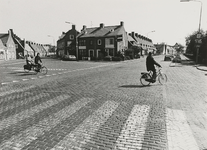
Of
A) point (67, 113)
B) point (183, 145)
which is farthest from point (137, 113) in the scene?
point (67, 113)

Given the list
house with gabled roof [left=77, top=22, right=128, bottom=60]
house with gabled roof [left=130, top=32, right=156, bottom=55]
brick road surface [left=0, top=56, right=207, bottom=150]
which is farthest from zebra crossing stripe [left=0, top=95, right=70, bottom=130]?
house with gabled roof [left=130, top=32, right=156, bottom=55]

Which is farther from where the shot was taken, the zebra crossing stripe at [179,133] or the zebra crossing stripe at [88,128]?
the zebra crossing stripe at [88,128]

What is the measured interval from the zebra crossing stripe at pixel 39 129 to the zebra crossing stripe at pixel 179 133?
3069 millimetres

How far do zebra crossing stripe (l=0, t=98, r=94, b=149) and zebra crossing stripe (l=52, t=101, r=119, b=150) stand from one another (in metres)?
0.74

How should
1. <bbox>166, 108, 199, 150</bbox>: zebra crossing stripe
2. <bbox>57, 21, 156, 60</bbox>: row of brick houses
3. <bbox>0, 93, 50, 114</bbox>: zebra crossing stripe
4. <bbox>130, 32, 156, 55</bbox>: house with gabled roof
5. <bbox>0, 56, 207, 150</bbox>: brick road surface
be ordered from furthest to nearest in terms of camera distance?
<bbox>130, 32, 156, 55</bbox>: house with gabled roof < <bbox>57, 21, 156, 60</bbox>: row of brick houses < <bbox>0, 93, 50, 114</bbox>: zebra crossing stripe < <bbox>0, 56, 207, 150</bbox>: brick road surface < <bbox>166, 108, 199, 150</bbox>: zebra crossing stripe

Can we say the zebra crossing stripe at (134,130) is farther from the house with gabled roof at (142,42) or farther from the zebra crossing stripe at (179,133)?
the house with gabled roof at (142,42)

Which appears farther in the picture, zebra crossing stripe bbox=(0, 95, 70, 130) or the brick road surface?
zebra crossing stripe bbox=(0, 95, 70, 130)

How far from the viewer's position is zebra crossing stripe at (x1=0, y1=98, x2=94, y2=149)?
12.1 ft

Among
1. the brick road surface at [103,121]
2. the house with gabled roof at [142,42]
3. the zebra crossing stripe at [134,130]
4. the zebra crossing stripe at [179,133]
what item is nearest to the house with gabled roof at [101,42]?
the house with gabled roof at [142,42]

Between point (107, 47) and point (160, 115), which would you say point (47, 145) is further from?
point (107, 47)

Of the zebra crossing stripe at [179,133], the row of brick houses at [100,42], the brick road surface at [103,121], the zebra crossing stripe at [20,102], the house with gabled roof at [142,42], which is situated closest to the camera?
the zebra crossing stripe at [179,133]

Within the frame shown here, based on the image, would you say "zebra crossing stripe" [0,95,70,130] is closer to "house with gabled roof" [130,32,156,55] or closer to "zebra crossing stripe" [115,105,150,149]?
"zebra crossing stripe" [115,105,150,149]

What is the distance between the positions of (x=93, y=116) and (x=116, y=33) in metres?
40.2

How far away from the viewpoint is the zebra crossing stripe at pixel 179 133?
360cm
